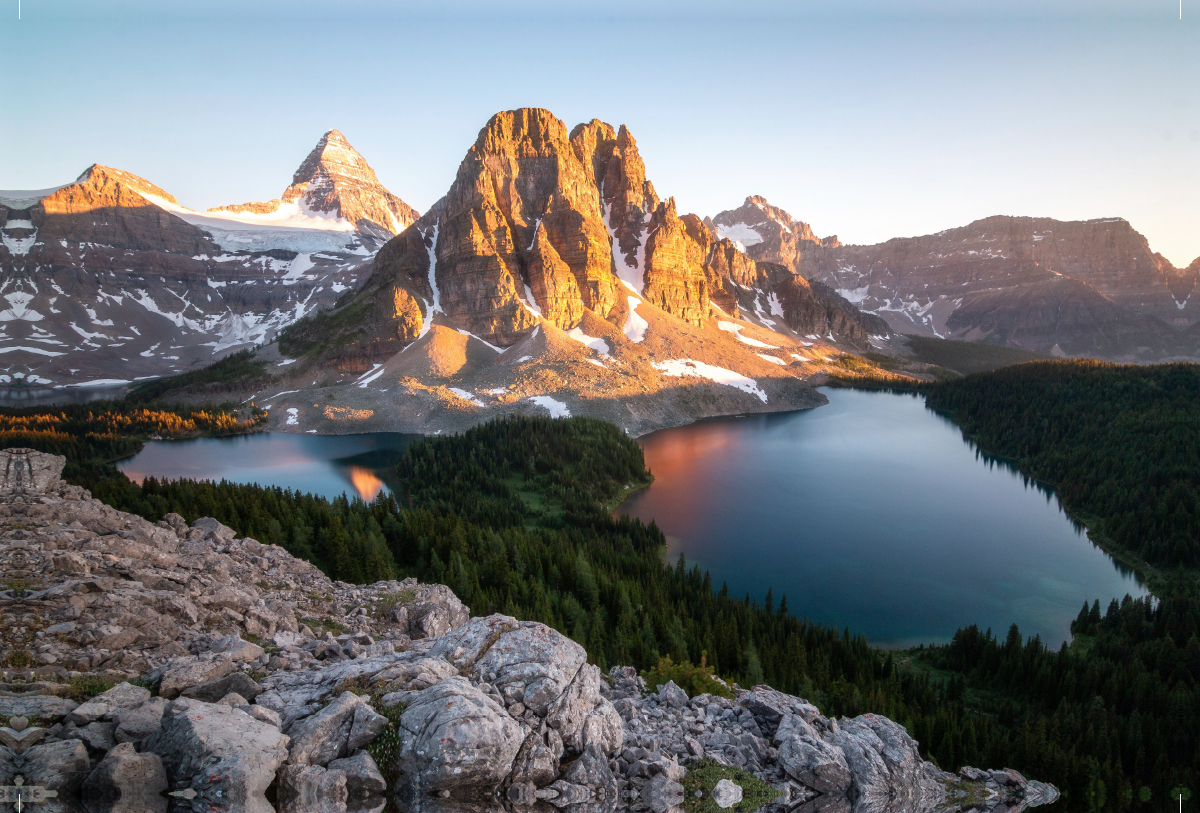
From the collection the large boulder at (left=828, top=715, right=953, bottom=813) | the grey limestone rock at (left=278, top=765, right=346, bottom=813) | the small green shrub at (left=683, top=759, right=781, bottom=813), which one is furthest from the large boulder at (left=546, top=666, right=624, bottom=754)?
the large boulder at (left=828, top=715, right=953, bottom=813)

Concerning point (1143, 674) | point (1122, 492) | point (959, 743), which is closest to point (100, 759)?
point (959, 743)

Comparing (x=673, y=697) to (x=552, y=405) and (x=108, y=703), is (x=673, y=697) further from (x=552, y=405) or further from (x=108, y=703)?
(x=552, y=405)

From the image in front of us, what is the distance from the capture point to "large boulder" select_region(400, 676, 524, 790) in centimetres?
741

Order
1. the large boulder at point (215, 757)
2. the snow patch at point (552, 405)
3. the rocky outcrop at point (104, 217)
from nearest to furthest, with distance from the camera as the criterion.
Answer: the large boulder at point (215, 757) → the snow patch at point (552, 405) → the rocky outcrop at point (104, 217)

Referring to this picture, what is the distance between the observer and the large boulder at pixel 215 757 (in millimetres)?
6223

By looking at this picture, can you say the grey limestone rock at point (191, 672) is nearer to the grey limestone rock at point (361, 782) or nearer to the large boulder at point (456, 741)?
the grey limestone rock at point (361, 782)

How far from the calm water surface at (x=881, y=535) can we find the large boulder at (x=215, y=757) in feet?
99.3

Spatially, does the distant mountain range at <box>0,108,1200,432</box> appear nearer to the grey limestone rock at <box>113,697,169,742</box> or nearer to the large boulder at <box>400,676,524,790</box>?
the large boulder at <box>400,676,524,790</box>

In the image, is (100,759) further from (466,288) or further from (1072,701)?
(466,288)

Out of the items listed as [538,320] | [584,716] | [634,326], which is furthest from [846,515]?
[634,326]

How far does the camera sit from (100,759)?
20.7 ft

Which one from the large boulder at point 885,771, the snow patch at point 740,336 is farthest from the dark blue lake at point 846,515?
the snow patch at point 740,336

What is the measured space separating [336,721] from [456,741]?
5.53 ft

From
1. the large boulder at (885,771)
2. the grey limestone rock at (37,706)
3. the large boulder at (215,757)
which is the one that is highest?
the grey limestone rock at (37,706)
